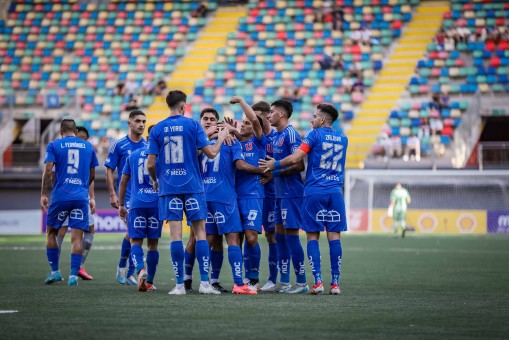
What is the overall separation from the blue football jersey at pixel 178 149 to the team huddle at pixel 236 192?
0.04 feet

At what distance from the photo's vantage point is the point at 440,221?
34.9 meters

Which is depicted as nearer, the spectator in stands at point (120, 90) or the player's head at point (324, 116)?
the player's head at point (324, 116)

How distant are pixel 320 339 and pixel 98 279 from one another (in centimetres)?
738

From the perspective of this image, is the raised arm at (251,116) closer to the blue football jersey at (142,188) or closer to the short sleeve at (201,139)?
the short sleeve at (201,139)

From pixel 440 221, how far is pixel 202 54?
13.8 m

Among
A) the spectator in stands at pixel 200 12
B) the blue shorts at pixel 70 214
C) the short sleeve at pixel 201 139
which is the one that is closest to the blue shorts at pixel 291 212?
Answer: the short sleeve at pixel 201 139

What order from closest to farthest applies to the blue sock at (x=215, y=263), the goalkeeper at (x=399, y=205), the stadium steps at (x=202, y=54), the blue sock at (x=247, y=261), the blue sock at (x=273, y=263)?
1. the blue sock at (x=215, y=263)
2. the blue sock at (x=247, y=261)
3. the blue sock at (x=273, y=263)
4. the goalkeeper at (x=399, y=205)
5. the stadium steps at (x=202, y=54)

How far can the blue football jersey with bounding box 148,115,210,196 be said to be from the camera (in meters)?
10.5

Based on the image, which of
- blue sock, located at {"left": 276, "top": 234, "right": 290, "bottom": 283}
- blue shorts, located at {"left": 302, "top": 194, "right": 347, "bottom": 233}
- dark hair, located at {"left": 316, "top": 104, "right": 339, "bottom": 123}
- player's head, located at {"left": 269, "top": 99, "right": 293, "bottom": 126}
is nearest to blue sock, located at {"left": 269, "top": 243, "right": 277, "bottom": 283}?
blue sock, located at {"left": 276, "top": 234, "right": 290, "bottom": 283}

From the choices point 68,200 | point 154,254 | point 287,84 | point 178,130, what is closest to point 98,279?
point 68,200

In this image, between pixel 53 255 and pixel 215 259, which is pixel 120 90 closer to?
pixel 53 255

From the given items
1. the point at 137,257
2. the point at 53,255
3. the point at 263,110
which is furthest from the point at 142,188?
the point at 53,255

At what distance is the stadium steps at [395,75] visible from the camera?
36.6m

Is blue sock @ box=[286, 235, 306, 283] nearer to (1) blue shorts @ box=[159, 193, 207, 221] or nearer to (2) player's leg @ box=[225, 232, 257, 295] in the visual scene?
(2) player's leg @ box=[225, 232, 257, 295]
